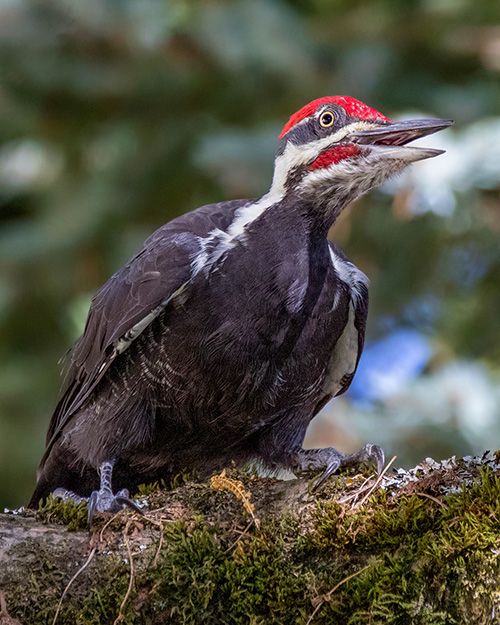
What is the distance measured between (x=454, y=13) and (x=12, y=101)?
4303 millimetres

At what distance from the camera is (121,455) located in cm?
376

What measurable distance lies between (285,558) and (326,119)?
2.01 meters

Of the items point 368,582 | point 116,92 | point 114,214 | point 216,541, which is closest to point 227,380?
point 216,541

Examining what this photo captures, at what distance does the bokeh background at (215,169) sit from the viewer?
7.65 meters

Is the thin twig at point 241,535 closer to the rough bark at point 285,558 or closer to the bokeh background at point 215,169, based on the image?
the rough bark at point 285,558

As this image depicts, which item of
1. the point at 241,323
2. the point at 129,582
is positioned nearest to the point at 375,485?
the point at 129,582

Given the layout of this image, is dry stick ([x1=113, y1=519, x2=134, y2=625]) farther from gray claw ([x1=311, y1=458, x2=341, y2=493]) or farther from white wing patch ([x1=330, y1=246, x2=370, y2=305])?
white wing patch ([x1=330, y1=246, x2=370, y2=305])

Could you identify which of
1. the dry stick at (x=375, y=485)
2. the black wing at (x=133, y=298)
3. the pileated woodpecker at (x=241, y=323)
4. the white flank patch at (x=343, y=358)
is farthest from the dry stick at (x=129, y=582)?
the white flank patch at (x=343, y=358)

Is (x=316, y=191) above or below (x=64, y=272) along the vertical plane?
below

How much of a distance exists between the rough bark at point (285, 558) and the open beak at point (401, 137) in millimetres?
1364

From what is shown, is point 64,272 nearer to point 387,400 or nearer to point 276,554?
point 387,400

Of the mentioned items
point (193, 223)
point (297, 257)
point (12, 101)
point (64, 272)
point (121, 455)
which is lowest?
point (121, 455)

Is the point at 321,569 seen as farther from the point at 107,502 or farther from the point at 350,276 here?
the point at 350,276

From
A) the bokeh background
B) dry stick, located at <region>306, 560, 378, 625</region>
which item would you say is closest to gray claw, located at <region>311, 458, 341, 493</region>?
dry stick, located at <region>306, 560, 378, 625</region>
